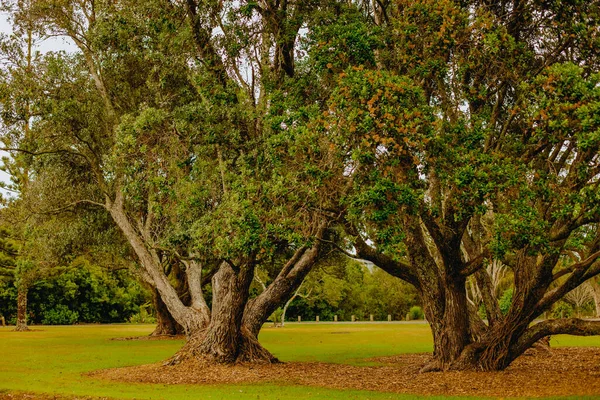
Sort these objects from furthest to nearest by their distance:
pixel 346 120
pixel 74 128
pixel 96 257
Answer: pixel 96 257
pixel 74 128
pixel 346 120

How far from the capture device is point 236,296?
2167cm

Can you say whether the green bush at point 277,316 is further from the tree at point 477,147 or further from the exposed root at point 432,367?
the tree at point 477,147

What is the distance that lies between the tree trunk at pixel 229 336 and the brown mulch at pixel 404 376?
0.58m

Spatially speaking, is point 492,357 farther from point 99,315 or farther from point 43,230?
point 99,315

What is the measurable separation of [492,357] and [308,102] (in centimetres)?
930

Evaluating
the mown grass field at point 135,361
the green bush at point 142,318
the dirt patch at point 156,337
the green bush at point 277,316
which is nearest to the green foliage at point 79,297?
the green bush at point 142,318

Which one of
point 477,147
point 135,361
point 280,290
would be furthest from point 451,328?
point 135,361

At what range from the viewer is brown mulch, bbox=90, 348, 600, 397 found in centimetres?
1566

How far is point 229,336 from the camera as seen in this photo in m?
21.7

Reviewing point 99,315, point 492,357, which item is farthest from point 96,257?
point 99,315

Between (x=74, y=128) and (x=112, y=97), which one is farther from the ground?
(x=112, y=97)

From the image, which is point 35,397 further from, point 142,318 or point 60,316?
point 142,318

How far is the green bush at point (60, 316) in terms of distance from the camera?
62.6 m

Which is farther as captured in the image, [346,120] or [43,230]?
[43,230]
